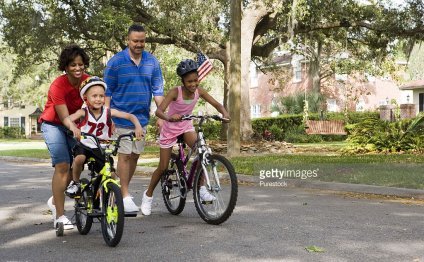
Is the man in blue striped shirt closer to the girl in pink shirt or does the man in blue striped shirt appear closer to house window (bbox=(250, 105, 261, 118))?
the girl in pink shirt

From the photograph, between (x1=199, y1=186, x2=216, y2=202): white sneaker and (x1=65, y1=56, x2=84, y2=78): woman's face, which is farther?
(x1=199, y1=186, x2=216, y2=202): white sneaker

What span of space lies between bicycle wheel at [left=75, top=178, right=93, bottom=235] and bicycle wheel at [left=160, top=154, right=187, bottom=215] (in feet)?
4.43

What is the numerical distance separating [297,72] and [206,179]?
141 ft

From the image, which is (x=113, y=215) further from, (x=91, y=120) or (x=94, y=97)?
(x=94, y=97)

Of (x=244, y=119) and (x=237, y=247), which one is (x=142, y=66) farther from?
(x=244, y=119)

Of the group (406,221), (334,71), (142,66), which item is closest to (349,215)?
(406,221)

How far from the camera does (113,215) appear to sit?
5.47m

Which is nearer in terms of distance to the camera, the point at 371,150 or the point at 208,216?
the point at 208,216

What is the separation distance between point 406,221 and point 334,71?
126ft

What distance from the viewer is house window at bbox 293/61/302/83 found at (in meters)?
48.5

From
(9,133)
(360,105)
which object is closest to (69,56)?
(360,105)

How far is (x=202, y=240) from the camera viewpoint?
583 cm

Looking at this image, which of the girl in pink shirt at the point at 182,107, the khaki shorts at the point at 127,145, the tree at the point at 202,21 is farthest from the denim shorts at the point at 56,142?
the tree at the point at 202,21

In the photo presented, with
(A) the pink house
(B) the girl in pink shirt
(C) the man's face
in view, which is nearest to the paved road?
(B) the girl in pink shirt
